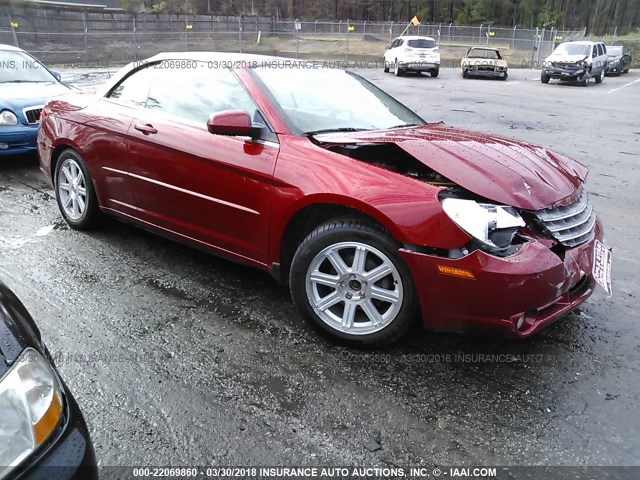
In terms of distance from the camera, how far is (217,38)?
35.5m

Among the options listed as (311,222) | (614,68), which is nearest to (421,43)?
(614,68)

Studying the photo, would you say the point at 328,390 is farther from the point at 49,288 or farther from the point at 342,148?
the point at 49,288

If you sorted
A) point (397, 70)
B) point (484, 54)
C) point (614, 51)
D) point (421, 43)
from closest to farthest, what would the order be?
point (397, 70) < point (421, 43) < point (484, 54) < point (614, 51)

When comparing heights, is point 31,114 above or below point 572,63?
below

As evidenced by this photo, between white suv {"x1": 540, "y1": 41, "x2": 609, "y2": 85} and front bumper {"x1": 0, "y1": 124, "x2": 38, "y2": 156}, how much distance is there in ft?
70.3

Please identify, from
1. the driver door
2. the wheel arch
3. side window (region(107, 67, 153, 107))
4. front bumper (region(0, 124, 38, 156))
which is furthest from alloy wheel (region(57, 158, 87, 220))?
front bumper (region(0, 124, 38, 156))

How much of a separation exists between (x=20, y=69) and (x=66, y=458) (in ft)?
27.0

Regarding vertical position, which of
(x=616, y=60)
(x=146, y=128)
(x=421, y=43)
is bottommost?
(x=616, y=60)

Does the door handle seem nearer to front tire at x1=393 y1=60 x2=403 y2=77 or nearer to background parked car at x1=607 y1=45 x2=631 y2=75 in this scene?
front tire at x1=393 y1=60 x2=403 y2=77

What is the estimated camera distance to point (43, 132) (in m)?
4.89

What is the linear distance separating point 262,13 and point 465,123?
3116 inches

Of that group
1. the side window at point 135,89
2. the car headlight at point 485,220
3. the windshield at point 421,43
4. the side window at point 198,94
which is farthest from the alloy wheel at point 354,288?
the windshield at point 421,43

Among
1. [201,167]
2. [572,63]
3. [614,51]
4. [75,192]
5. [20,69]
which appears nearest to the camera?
[201,167]

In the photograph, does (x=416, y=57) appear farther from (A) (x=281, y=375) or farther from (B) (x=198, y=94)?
(A) (x=281, y=375)
